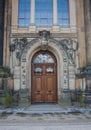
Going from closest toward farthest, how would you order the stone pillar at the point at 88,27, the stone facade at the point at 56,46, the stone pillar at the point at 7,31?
the stone pillar at the point at 88,27 < the stone facade at the point at 56,46 < the stone pillar at the point at 7,31

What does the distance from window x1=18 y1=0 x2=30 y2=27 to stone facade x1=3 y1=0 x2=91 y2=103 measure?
26cm

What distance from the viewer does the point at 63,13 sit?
13539 millimetres

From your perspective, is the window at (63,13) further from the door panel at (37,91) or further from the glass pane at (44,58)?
the door panel at (37,91)

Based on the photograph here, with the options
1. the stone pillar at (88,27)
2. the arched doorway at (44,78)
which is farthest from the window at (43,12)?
the stone pillar at (88,27)

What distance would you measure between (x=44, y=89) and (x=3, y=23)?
14.8 feet

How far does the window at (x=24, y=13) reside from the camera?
523 inches

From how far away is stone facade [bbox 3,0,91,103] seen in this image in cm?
1249

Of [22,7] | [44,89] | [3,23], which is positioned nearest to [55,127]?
[44,89]

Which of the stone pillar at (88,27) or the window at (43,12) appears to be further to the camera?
the window at (43,12)

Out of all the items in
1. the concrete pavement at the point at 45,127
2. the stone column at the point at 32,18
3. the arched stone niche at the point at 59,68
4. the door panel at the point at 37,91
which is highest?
the stone column at the point at 32,18

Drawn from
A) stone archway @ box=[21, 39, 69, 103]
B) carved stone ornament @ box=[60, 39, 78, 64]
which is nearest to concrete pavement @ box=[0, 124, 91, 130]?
stone archway @ box=[21, 39, 69, 103]

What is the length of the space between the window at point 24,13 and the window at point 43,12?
52 centimetres

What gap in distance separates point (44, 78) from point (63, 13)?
416 centimetres

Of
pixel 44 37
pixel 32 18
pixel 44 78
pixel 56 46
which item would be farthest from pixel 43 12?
pixel 44 78
